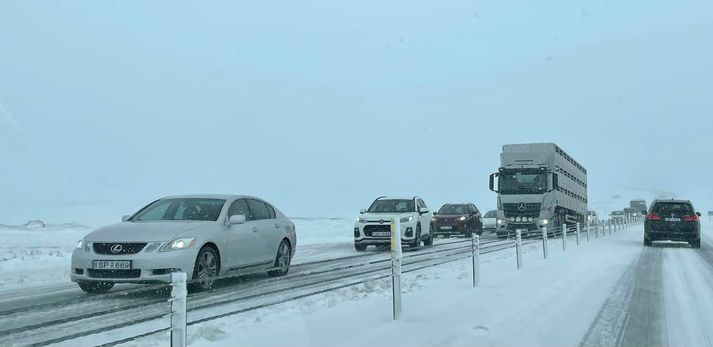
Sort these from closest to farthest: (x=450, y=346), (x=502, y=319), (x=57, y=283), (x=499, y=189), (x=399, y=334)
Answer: (x=450, y=346) < (x=399, y=334) < (x=502, y=319) < (x=57, y=283) < (x=499, y=189)

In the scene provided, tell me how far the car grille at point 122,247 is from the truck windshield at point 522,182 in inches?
768

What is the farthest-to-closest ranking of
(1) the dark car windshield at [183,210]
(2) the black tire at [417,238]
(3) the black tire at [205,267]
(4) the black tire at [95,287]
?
(2) the black tire at [417,238], (1) the dark car windshield at [183,210], (4) the black tire at [95,287], (3) the black tire at [205,267]

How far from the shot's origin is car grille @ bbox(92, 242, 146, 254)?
7699 mm

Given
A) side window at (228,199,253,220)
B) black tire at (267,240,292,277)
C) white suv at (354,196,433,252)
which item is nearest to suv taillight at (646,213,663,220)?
white suv at (354,196,433,252)

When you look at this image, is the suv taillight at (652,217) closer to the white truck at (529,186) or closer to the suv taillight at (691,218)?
the suv taillight at (691,218)

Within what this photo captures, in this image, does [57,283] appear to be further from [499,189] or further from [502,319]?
[499,189]

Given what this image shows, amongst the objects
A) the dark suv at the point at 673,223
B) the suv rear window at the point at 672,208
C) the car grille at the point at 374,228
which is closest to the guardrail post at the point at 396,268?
the car grille at the point at 374,228

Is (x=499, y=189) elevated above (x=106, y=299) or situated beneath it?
elevated above

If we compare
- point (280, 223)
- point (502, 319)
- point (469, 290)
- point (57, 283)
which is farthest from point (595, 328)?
point (57, 283)

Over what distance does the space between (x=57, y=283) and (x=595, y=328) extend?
8.61 m

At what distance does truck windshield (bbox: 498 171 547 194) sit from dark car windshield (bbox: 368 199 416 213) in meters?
8.30

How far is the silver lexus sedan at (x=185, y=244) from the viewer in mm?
7641

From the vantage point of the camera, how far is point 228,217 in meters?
9.11

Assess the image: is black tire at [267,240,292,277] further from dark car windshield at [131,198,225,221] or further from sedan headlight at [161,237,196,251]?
sedan headlight at [161,237,196,251]
